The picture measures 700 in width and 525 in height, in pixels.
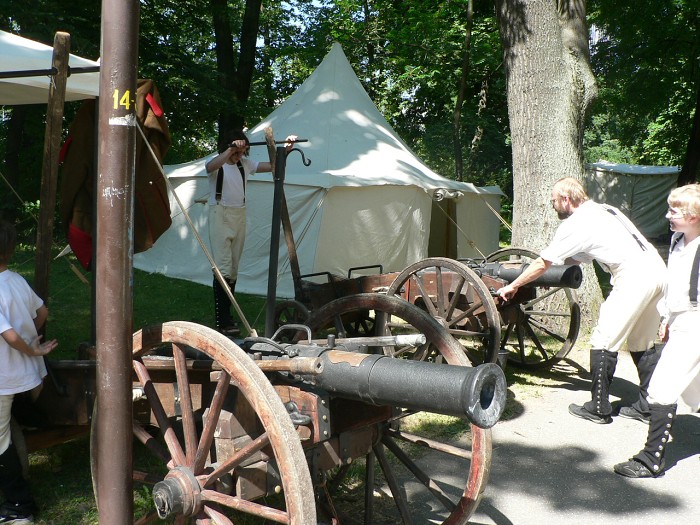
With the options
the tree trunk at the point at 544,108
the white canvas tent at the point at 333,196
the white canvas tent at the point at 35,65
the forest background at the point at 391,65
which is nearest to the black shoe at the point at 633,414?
the tree trunk at the point at 544,108

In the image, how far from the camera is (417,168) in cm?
1082

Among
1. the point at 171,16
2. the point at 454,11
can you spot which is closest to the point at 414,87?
the point at 454,11

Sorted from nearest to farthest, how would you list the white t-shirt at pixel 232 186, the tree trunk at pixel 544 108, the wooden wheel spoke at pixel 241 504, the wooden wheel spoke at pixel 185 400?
1. the wooden wheel spoke at pixel 241 504
2. the wooden wheel spoke at pixel 185 400
3. the white t-shirt at pixel 232 186
4. the tree trunk at pixel 544 108

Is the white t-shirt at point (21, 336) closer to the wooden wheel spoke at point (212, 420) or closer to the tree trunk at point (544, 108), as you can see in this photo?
the wooden wheel spoke at point (212, 420)

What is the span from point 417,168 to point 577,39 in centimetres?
362

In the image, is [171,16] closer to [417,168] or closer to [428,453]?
[417,168]

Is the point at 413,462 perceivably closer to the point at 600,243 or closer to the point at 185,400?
the point at 185,400

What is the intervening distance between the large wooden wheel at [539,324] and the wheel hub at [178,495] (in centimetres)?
359

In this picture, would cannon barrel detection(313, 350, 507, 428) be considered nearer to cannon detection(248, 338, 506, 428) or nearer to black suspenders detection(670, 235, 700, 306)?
cannon detection(248, 338, 506, 428)

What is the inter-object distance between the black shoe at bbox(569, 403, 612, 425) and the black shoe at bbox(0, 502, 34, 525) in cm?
370

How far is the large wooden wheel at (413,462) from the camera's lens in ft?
9.59

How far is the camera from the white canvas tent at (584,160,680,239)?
21266mm

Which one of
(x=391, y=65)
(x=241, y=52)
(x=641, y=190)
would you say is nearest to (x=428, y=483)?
(x=241, y=52)

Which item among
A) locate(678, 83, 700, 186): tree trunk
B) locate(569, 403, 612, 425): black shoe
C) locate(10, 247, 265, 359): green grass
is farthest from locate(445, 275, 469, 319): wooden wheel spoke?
locate(678, 83, 700, 186): tree trunk
